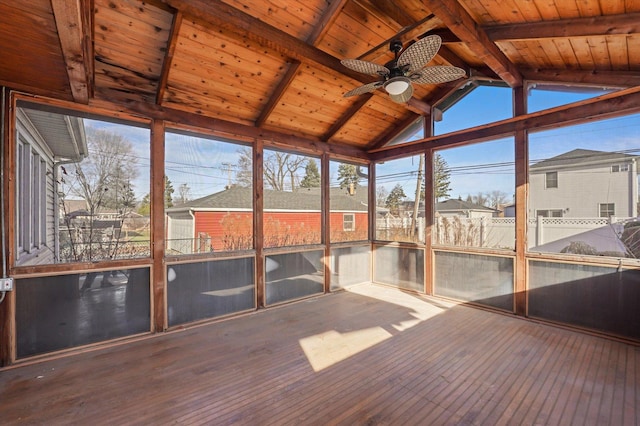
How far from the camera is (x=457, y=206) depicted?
4895mm

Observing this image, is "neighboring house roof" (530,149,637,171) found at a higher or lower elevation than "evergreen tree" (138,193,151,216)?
higher

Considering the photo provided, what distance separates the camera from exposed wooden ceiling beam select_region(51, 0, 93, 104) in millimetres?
1680

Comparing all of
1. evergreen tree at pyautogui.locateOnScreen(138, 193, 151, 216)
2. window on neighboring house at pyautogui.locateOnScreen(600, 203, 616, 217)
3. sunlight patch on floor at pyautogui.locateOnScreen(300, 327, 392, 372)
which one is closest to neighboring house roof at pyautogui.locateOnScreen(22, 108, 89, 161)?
evergreen tree at pyautogui.locateOnScreen(138, 193, 151, 216)

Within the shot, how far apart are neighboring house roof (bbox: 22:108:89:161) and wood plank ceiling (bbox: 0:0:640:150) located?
0.29 m

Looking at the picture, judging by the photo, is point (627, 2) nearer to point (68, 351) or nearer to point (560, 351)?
point (560, 351)

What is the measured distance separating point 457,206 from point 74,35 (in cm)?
504

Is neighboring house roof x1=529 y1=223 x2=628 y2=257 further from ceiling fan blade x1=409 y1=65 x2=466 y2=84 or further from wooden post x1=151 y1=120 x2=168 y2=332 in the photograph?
wooden post x1=151 y1=120 x2=168 y2=332

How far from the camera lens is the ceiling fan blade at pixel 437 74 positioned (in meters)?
2.62

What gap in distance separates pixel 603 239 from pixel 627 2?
2.59 m

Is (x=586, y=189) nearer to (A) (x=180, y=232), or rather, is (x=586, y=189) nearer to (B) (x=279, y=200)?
(B) (x=279, y=200)

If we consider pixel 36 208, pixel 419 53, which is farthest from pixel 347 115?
pixel 36 208

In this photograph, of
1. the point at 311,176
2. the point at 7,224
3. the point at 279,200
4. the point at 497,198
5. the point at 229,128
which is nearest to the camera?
the point at 7,224

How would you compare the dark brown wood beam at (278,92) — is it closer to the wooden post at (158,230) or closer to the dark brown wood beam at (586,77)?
the wooden post at (158,230)

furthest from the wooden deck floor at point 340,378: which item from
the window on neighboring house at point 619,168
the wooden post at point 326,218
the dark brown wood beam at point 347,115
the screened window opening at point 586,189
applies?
the dark brown wood beam at point 347,115
